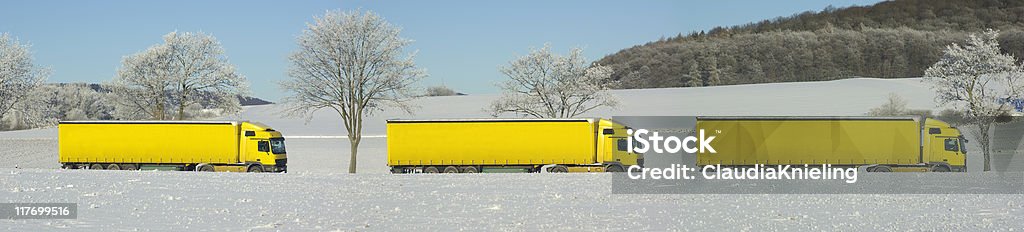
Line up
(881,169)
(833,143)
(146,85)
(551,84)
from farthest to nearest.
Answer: (146,85) < (551,84) < (881,169) < (833,143)

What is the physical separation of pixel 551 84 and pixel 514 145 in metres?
18.7

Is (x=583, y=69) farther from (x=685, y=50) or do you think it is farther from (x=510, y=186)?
(x=685, y=50)

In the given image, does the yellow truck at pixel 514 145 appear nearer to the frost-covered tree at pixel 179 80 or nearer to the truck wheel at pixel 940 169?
the truck wheel at pixel 940 169

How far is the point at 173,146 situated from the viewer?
3959 centimetres

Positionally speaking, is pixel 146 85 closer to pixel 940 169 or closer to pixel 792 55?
pixel 940 169

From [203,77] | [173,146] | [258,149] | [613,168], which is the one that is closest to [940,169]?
[613,168]

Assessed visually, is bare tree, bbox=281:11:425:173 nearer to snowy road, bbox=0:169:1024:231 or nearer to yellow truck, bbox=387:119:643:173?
yellow truck, bbox=387:119:643:173

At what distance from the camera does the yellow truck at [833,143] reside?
34.8m

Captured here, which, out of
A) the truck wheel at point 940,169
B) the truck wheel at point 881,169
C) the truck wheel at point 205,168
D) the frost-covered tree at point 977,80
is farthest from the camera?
the frost-covered tree at point 977,80

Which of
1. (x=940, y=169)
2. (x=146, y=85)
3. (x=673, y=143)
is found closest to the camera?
(x=940, y=169)

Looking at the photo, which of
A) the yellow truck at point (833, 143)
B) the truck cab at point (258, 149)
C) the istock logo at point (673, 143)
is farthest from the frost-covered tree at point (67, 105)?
the yellow truck at point (833, 143)

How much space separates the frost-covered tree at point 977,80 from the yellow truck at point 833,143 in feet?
38.5

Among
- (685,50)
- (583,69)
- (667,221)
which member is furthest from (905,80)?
(667,221)

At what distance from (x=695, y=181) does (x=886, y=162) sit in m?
11.1
